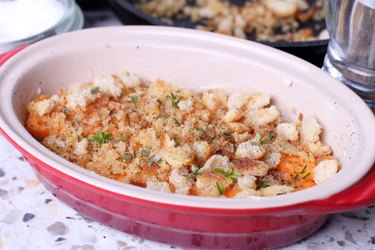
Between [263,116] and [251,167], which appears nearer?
[251,167]

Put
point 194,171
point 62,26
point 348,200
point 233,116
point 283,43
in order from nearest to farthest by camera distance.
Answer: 1. point 348,200
2. point 194,171
3. point 233,116
4. point 283,43
5. point 62,26

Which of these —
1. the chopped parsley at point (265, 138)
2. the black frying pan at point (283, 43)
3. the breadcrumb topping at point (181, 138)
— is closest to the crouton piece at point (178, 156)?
the breadcrumb topping at point (181, 138)

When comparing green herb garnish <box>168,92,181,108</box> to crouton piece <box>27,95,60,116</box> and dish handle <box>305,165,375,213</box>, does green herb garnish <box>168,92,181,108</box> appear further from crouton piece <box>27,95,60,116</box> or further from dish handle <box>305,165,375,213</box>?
dish handle <box>305,165,375,213</box>

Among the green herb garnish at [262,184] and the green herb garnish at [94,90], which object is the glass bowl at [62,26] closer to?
the green herb garnish at [94,90]

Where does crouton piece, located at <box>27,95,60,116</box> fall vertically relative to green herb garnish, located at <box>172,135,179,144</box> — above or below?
below

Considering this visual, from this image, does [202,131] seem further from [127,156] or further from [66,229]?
[66,229]

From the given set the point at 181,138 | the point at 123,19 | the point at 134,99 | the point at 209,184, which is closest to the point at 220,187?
the point at 209,184

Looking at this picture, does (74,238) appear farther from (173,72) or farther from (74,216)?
(173,72)

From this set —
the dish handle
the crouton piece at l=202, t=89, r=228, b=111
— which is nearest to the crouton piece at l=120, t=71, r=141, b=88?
the crouton piece at l=202, t=89, r=228, b=111
